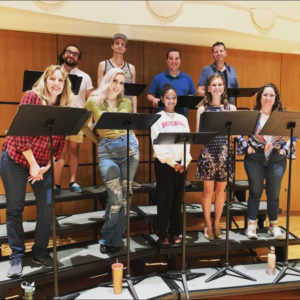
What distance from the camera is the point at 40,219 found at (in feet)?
8.46

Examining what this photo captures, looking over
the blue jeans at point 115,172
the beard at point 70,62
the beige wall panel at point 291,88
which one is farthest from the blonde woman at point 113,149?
the beige wall panel at point 291,88

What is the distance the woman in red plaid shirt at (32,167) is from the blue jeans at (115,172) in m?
0.39

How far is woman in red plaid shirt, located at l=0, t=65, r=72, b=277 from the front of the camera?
2373 mm

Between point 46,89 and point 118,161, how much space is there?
81 cm

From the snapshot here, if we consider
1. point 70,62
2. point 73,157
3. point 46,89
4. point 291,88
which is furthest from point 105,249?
point 291,88

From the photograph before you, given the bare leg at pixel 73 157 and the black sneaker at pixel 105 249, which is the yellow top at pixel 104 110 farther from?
the black sneaker at pixel 105 249

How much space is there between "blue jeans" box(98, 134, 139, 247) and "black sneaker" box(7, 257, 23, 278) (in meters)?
0.71

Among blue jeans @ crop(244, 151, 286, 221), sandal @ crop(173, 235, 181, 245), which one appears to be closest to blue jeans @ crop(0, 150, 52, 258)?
sandal @ crop(173, 235, 181, 245)

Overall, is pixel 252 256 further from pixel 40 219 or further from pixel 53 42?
pixel 53 42

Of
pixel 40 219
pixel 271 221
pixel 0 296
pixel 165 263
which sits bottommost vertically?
pixel 165 263

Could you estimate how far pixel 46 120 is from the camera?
7.08 ft

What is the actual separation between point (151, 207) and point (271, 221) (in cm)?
125

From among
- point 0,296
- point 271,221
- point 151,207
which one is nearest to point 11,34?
point 151,207

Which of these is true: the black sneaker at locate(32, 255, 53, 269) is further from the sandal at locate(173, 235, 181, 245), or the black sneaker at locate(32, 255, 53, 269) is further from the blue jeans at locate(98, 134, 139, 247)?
the sandal at locate(173, 235, 181, 245)
